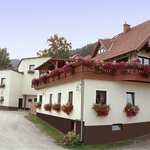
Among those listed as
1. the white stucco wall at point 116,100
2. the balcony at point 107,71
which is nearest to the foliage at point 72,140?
the white stucco wall at point 116,100

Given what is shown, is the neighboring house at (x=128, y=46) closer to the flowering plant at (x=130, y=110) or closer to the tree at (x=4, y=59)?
the flowering plant at (x=130, y=110)

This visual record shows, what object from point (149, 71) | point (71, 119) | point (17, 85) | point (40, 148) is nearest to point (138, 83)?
point (149, 71)

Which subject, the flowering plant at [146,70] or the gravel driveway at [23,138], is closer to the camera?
the gravel driveway at [23,138]

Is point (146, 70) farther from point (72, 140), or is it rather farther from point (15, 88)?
point (15, 88)

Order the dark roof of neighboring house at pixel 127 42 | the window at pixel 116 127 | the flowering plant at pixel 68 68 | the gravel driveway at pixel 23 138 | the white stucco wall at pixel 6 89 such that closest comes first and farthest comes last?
the gravel driveway at pixel 23 138 < the window at pixel 116 127 < the flowering plant at pixel 68 68 < the dark roof of neighboring house at pixel 127 42 < the white stucco wall at pixel 6 89

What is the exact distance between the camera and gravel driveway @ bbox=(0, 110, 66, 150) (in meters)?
18.3

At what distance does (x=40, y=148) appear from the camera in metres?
18.1

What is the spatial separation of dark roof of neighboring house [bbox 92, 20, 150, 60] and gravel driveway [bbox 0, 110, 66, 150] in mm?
9915

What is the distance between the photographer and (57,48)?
6106cm

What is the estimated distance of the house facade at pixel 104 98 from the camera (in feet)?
65.1

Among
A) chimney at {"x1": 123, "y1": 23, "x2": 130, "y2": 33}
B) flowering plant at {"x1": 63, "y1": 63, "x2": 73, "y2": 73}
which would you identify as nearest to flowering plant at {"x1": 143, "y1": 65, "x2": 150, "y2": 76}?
flowering plant at {"x1": 63, "y1": 63, "x2": 73, "y2": 73}

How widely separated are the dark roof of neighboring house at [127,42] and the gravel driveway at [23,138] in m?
9.91

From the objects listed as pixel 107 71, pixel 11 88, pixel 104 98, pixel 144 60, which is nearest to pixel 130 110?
pixel 104 98

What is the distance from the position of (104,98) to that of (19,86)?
31.2 meters
